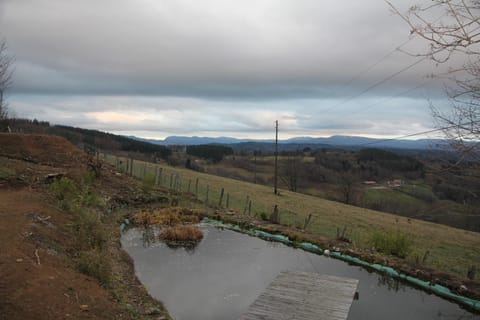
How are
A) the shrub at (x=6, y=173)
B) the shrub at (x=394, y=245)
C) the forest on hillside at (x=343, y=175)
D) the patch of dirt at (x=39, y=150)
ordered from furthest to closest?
the forest on hillside at (x=343, y=175) < the patch of dirt at (x=39, y=150) < the shrub at (x=6, y=173) < the shrub at (x=394, y=245)

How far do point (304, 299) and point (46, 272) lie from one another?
5632mm

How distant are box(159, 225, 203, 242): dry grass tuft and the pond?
13.8 inches

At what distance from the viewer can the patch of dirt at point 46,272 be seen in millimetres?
6426

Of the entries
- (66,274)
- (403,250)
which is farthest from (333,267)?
(66,274)

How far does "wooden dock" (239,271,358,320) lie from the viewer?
25.1 feet

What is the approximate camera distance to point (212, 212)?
20.0 metres

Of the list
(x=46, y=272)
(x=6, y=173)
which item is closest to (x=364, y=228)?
(x=46, y=272)

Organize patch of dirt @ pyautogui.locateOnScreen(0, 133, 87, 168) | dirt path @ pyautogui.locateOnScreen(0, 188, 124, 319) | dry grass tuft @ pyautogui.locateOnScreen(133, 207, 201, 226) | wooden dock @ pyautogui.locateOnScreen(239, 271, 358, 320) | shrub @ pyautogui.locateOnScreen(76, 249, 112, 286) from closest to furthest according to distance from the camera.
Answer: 1. dirt path @ pyautogui.locateOnScreen(0, 188, 124, 319)
2. wooden dock @ pyautogui.locateOnScreen(239, 271, 358, 320)
3. shrub @ pyautogui.locateOnScreen(76, 249, 112, 286)
4. dry grass tuft @ pyautogui.locateOnScreen(133, 207, 201, 226)
5. patch of dirt @ pyautogui.locateOnScreen(0, 133, 87, 168)

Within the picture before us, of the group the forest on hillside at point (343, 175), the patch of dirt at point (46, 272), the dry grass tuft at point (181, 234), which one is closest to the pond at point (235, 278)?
the dry grass tuft at point (181, 234)

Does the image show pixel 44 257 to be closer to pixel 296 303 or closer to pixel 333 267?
pixel 296 303

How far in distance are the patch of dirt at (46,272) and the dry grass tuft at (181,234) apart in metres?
1.97

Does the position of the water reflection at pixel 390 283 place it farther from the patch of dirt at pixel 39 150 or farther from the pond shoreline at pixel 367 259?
the patch of dirt at pixel 39 150

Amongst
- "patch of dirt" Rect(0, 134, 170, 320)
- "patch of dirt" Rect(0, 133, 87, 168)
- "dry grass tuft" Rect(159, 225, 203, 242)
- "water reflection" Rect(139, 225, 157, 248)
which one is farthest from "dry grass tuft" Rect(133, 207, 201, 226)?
"patch of dirt" Rect(0, 133, 87, 168)

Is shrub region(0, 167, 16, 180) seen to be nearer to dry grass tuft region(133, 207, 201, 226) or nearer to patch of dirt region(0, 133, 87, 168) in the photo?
patch of dirt region(0, 133, 87, 168)
